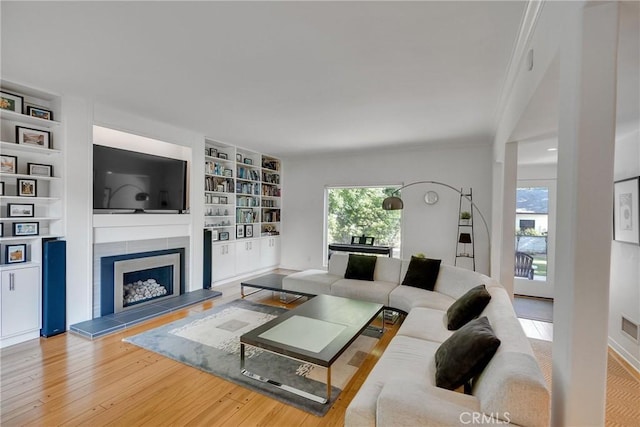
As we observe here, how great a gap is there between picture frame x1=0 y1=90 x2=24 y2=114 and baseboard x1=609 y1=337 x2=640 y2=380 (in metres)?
6.59

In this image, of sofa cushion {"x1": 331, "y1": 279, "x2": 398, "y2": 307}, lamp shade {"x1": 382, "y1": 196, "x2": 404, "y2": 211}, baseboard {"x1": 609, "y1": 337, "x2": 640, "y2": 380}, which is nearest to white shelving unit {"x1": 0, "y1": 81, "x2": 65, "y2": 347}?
sofa cushion {"x1": 331, "y1": 279, "x2": 398, "y2": 307}

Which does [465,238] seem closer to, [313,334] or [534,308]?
[534,308]

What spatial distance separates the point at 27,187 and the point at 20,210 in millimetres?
248

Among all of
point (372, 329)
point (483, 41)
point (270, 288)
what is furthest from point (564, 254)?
point (270, 288)

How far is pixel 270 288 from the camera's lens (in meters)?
4.45

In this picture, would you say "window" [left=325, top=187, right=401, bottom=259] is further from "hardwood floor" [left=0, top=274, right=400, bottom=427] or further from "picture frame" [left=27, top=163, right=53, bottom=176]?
"picture frame" [left=27, top=163, right=53, bottom=176]

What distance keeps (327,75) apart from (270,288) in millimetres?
3040

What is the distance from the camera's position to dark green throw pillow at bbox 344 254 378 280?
14.4 ft

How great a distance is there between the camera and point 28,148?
3090mm

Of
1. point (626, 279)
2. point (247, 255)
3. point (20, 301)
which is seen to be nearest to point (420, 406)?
point (626, 279)

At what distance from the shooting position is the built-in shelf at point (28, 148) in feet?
9.61

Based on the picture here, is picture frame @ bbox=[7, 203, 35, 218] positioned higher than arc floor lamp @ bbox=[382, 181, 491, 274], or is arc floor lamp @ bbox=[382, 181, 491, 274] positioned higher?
arc floor lamp @ bbox=[382, 181, 491, 274]

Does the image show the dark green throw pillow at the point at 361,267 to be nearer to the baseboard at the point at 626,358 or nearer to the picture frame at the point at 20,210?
the baseboard at the point at 626,358

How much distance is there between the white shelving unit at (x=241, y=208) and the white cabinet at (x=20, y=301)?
8.07 ft
